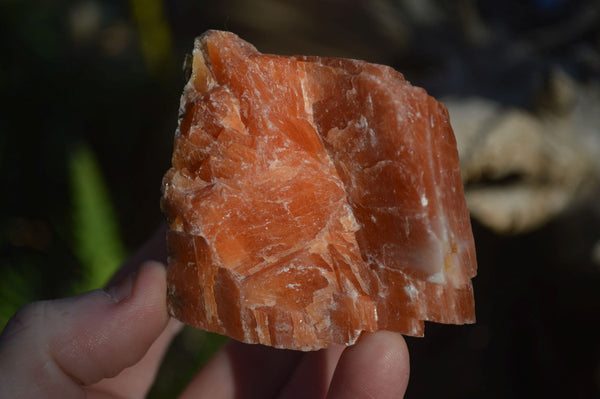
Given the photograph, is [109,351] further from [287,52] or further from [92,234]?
[287,52]

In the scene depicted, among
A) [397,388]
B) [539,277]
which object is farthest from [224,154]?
[539,277]

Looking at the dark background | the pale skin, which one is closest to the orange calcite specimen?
the pale skin

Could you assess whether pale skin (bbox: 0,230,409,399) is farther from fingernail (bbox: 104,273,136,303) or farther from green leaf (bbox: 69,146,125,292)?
green leaf (bbox: 69,146,125,292)

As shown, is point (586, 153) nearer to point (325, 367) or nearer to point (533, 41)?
point (533, 41)

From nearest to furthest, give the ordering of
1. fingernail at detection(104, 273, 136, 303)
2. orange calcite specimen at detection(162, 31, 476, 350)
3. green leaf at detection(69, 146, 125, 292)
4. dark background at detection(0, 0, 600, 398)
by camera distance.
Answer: orange calcite specimen at detection(162, 31, 476, 350) < fingernail at detection(104, 273, 136, 303) < dark background at detection(0, 0, 600, 398) < green leaf at detection(69, 146, 125, 292)

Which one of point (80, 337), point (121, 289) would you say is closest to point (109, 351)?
point (80, 337)

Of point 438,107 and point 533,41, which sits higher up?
point 533,41
